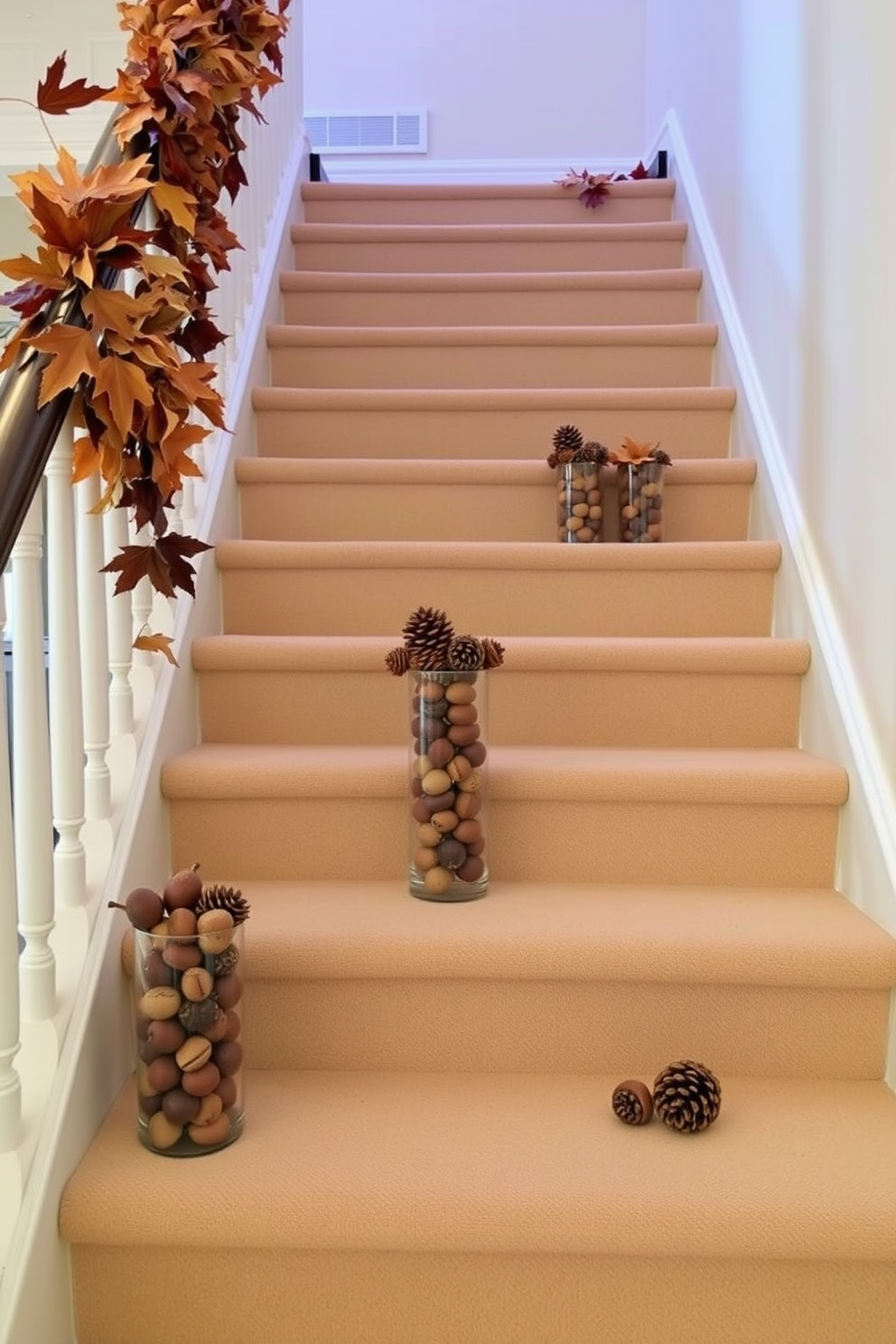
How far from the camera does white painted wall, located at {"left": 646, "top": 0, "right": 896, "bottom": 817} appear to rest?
64.1 inches

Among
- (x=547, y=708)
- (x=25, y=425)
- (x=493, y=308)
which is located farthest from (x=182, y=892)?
(x=493, y=308)

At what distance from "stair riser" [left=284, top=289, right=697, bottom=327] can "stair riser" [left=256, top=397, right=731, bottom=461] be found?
650 mm

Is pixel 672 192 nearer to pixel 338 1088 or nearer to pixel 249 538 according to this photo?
pixel 249 538

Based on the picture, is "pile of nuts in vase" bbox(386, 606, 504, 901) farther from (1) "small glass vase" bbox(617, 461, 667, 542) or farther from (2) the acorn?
(1) "small glass vase" bbox(617, 461, 667, 542)

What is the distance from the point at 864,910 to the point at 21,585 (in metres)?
1.21

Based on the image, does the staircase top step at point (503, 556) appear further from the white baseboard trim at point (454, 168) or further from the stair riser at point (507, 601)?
the white baseboard trim at point (454, 168)

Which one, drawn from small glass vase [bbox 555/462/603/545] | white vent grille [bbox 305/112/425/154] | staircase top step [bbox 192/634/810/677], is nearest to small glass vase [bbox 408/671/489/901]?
staircase top step [bbox 192/634/810/677]

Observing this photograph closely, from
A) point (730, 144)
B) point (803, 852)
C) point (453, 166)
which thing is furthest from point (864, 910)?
point (453, 166)

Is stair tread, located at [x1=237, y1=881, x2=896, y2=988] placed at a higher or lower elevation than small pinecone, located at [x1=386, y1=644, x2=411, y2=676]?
lower

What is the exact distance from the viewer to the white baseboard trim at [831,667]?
5.06 ft

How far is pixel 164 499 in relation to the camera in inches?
55.0

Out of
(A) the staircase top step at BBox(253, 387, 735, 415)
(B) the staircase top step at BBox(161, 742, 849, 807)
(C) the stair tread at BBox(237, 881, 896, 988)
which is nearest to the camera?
(C) the stair tread at BBox(237, 881, 896, 988)

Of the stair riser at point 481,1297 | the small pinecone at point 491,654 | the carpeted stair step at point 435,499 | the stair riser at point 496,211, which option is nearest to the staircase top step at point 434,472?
the carpeted stair step at point 435,499

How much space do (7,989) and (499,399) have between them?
1.85 metres
